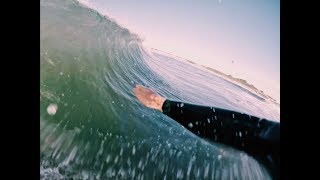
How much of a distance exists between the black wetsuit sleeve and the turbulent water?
0.12 feet

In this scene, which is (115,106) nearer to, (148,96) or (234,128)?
(148,96)

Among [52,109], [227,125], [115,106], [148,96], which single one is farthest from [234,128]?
[52,109]

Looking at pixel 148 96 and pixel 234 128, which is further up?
pixel 148 96

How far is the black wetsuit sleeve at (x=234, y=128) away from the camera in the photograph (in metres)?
1.69

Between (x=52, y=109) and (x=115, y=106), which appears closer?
(x=52, y=109)

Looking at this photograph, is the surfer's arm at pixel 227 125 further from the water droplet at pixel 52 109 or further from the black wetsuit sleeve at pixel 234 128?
the water droplet at pixel 52 109

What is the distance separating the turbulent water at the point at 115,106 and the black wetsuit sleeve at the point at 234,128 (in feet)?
0.12

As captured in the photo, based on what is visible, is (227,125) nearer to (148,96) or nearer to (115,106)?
(148,96)

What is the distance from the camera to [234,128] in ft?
5.71

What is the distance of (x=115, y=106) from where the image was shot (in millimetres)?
1648

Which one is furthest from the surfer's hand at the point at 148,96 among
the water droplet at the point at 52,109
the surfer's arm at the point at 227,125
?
the water droplet at the point at 52,109

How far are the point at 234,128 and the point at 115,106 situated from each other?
2.02 feet

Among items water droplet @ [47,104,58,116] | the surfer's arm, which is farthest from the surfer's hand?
water droplet @ [47,104,58,116]
